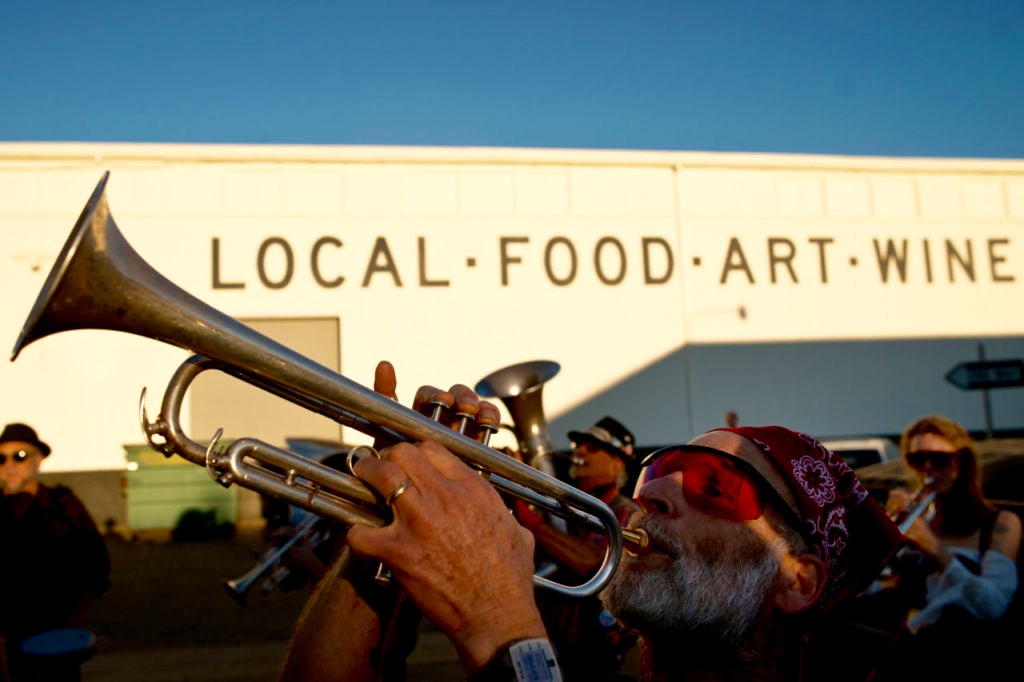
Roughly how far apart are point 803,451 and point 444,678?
4.76m

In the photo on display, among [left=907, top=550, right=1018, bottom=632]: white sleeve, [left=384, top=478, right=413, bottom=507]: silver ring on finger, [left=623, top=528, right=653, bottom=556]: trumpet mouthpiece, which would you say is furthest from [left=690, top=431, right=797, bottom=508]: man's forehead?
[left=907, top=550, right=1018, bottom=632]: white sleeve

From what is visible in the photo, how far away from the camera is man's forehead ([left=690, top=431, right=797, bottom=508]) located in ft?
6.18

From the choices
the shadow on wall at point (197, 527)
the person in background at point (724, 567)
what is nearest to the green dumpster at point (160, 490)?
the shadow on wall at point (197, 527)

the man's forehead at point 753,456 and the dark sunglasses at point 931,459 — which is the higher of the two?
the man's forehead at point 753,456

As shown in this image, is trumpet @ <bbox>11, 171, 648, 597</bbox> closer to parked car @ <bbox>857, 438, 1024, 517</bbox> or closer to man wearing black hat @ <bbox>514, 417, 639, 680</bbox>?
man wearing black hat @ <bbox>514, 417, 639, 680</bbox>

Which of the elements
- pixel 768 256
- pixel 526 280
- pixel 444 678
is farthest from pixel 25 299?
pixel 768 256

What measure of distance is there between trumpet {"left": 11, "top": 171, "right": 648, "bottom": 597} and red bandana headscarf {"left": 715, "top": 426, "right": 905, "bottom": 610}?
1.96 ft

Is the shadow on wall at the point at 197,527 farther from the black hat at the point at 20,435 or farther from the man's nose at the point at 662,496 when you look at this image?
the man's nose at the point at 662,496

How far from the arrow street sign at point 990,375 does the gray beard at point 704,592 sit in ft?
24.0

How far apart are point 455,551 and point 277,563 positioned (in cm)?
410

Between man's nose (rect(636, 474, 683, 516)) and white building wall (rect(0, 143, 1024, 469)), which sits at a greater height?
white building wall (rect(0, 143, 1024, 469))

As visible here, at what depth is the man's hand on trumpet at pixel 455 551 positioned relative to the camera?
1376mm

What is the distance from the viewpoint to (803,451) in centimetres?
196

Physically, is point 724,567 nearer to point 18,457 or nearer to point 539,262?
point 18,457
